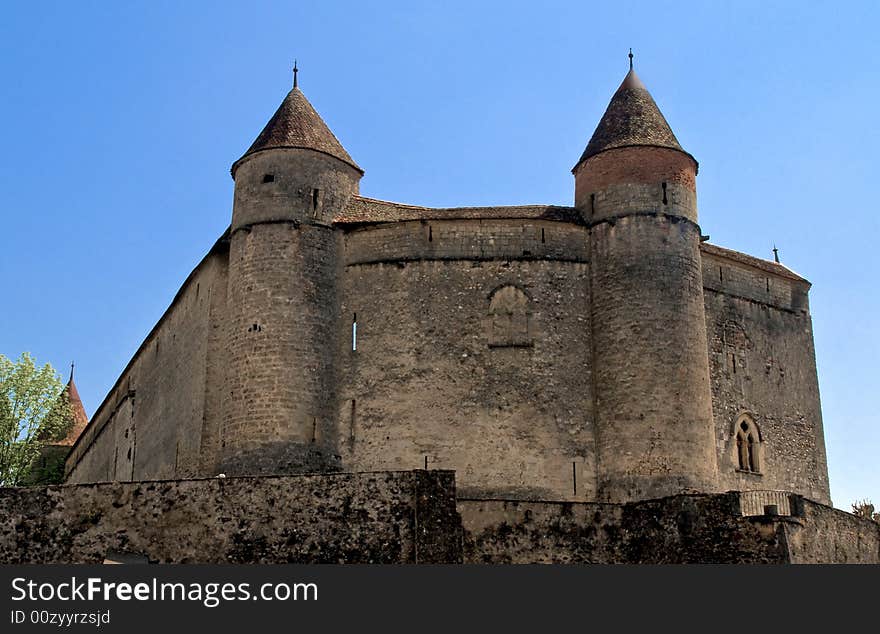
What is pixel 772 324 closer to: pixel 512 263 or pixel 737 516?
pixel 512 263

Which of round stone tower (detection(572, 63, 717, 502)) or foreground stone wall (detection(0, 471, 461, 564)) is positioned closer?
foreground stone wall (detection(0, 471, 461, 564))

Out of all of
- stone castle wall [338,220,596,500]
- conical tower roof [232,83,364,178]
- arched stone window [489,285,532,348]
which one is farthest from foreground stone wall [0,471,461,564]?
conical tower roof [232,83,364,178]

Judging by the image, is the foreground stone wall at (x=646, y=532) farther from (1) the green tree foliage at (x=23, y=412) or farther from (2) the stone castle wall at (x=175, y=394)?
(1) the green tree foliage at (x=23, y=412)

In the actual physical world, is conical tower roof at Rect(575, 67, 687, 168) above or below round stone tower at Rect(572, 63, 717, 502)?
above

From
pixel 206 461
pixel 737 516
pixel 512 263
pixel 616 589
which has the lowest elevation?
pixel 616 589

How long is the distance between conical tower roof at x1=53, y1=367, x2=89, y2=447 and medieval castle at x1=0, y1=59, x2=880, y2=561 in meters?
27.7

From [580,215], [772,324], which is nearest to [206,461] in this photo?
[580,215]

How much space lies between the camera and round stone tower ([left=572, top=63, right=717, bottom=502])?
30.7 meters

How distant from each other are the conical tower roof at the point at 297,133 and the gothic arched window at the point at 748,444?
1247 centimetres

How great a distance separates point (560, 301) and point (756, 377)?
6844 mm

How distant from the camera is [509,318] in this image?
32375 millimetres

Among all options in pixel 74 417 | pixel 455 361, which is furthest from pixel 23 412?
pixel 455 361

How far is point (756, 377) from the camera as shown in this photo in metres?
35.6

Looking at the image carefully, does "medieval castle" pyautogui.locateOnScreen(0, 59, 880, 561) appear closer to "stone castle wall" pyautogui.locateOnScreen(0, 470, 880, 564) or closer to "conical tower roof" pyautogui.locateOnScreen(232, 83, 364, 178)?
"conical tower roof" pyautogui.locateOnScreen(232, 83, 364, 178)
